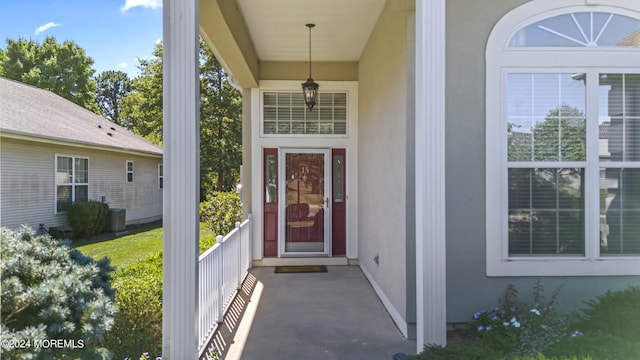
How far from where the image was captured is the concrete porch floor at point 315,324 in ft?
11.4

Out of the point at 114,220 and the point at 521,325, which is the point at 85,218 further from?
the point at 521,325

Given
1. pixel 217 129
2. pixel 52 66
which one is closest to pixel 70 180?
pixel 217 129

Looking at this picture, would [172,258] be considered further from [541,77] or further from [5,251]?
[541,77]

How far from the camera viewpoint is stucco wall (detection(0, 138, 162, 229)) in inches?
354

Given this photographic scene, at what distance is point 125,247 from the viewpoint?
30.7 feet

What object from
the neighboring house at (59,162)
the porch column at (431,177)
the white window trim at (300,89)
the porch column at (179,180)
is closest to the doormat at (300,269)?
the white window trim at (300,89)

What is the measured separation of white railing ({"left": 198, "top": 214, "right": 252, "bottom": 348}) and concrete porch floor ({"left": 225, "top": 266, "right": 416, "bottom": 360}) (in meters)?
0.27

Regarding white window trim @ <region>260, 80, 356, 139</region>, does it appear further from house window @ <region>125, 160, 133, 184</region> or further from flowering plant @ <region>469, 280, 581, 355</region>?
house window @ <region>125, 160, 133, 184</region>

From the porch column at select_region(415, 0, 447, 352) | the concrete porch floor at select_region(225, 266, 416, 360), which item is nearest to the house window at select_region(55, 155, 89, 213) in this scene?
the concrete porch floor at select_region(225, 266, 416, 360)

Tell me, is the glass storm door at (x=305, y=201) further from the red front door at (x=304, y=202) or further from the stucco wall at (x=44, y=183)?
the stucco wall at (x=44, y=183)

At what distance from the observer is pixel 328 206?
7.00 metres

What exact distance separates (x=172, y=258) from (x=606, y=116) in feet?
12.9

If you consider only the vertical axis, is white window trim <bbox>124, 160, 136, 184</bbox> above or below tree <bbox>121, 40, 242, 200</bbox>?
below

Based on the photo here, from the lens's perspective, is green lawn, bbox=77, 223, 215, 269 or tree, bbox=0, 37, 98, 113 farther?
tree, bbox=0, 37, 98, 113
